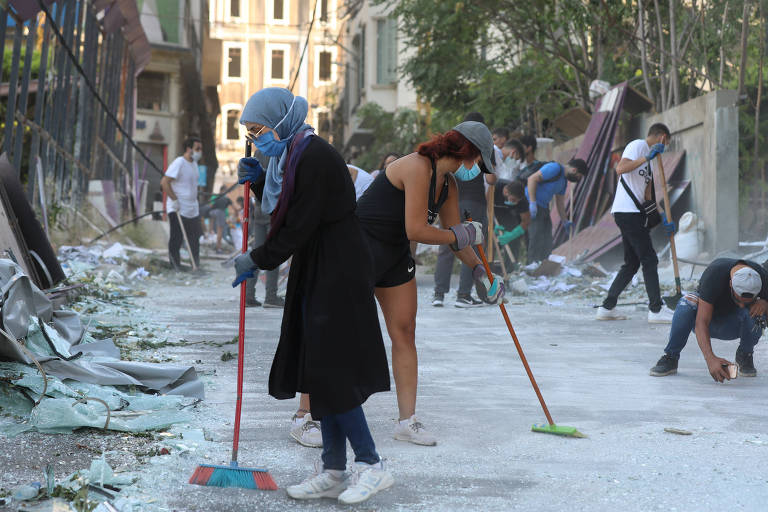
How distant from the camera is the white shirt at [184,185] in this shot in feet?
46.1

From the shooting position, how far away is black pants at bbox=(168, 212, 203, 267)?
47.2 ft

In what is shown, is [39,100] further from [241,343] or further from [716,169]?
[241,343]

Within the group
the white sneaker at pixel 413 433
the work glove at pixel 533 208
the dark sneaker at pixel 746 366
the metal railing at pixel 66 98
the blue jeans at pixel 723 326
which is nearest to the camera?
the white sneaker at pixel 413 433

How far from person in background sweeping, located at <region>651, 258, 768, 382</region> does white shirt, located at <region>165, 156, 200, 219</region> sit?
9072mm

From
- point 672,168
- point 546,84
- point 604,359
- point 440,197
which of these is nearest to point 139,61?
point 546,84

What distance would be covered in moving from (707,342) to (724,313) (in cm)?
27

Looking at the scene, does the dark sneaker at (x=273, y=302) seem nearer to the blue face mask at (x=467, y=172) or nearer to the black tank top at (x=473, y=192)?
the black tank top at (x=473, y=192)

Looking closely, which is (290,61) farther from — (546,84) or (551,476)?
(551,476)

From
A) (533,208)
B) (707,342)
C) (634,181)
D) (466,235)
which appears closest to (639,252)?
(634,181)

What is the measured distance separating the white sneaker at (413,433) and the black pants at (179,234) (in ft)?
33.3

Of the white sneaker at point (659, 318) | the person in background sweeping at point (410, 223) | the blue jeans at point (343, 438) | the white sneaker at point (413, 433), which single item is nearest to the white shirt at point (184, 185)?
the white sneaker at point (659, 318)

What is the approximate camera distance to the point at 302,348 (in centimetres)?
376

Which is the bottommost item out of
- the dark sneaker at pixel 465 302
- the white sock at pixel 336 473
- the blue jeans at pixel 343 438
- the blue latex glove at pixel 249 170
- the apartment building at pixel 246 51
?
the dark sneaker at pixel 465 302

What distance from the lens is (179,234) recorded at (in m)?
14.6
